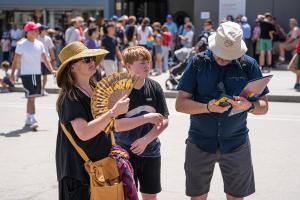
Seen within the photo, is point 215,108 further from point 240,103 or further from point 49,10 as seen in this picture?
point 49,10

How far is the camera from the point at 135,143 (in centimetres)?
410

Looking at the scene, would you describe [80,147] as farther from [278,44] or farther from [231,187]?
[278,44]

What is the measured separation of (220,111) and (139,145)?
709mm

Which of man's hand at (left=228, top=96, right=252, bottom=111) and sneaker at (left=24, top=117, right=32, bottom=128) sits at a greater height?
man's hand at (left=228, top=96, right=252, bottom=111)

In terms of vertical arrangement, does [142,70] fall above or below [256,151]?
above

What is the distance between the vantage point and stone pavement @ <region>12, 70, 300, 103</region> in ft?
42.9

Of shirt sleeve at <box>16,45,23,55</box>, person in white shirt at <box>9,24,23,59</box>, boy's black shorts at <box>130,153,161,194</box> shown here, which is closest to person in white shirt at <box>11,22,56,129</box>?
shirt sleeve at <box>16,45,23,55</box>

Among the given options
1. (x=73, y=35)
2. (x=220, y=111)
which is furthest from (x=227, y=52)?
(x=73, y=35)

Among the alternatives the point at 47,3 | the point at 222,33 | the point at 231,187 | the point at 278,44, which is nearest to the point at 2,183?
the point at 231,187

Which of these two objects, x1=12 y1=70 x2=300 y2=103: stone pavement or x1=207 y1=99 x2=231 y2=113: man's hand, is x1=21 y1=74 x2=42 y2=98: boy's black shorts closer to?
x1=12 y1=70 x2=300 y2=103: stone pavement

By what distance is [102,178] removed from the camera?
3295mm

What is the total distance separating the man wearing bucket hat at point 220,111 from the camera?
3867mm

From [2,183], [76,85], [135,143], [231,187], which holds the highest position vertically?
[76,85]

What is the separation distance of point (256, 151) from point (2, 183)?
3.58 m
